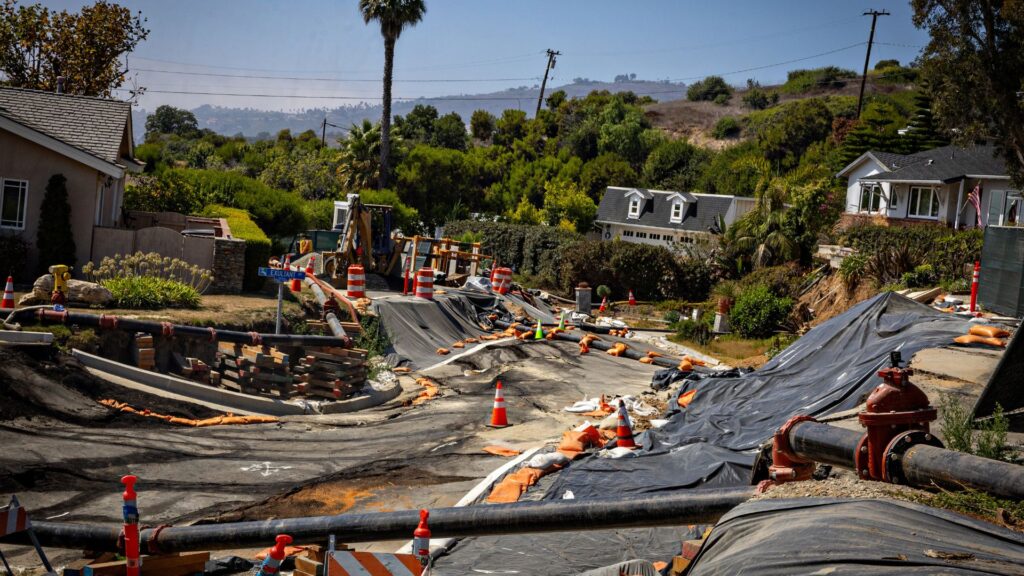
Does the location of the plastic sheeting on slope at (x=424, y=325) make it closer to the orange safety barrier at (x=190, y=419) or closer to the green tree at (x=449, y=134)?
the orange safety barrier at (x=190, y=419)

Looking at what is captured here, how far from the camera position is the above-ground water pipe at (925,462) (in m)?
5.76

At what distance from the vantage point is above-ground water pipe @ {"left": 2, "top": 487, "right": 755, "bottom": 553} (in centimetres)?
689

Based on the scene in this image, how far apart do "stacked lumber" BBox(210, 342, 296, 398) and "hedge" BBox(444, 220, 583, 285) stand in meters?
26.0

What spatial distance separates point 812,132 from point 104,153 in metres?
66.9

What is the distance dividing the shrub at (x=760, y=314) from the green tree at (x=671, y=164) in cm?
4669

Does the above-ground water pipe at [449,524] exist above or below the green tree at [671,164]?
below

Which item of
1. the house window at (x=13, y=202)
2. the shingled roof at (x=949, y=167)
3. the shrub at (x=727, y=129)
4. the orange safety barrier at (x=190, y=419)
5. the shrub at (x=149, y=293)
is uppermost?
the shrub at (x=727, y=129)


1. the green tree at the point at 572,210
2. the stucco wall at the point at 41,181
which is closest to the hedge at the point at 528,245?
the green tree at the point at 572,210

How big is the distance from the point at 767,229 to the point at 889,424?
35103 millimetres

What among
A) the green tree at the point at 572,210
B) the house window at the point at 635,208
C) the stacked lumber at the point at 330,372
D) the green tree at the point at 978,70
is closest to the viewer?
the stacked lumber at the point at 330,372

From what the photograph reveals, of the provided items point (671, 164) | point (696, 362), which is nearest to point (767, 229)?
point (696, 362)

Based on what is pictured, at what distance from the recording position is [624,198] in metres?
61.0

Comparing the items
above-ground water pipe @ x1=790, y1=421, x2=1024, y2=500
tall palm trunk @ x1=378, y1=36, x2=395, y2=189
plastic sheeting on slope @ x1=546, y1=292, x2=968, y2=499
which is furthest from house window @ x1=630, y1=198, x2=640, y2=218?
above-ground water pipe @ x1=790, y1=421, x2=1024, y2=500

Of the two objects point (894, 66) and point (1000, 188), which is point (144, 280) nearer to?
point (1000, 188)
